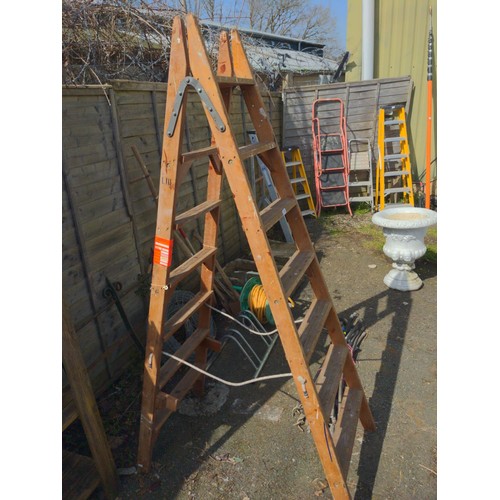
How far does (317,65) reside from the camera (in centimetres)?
1042

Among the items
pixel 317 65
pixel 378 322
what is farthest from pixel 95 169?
pixel 317 65

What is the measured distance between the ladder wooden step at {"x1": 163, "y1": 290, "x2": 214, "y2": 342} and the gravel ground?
31.5 inches

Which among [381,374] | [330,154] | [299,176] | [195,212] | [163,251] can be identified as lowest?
[381,374]

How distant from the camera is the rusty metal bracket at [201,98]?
1.66 meters

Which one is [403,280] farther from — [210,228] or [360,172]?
[360,172]

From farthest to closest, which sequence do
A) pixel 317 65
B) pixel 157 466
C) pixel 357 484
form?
pixel 317 65 < pixel 157 466 < pixel 357 484

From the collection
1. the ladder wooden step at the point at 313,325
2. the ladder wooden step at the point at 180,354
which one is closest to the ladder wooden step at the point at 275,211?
the ladder wooden step at the point at 313,325

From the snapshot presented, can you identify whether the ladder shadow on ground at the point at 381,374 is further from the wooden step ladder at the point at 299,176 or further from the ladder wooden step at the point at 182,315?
the wooden step ladder at the point at 299,176

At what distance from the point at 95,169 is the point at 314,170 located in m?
5.41

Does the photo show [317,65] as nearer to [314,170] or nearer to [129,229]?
[314,170]

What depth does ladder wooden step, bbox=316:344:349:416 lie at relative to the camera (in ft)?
6.31

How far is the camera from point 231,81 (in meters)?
1.82

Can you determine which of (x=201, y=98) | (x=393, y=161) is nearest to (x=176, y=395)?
(x=201, y=98)

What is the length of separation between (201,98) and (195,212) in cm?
67
